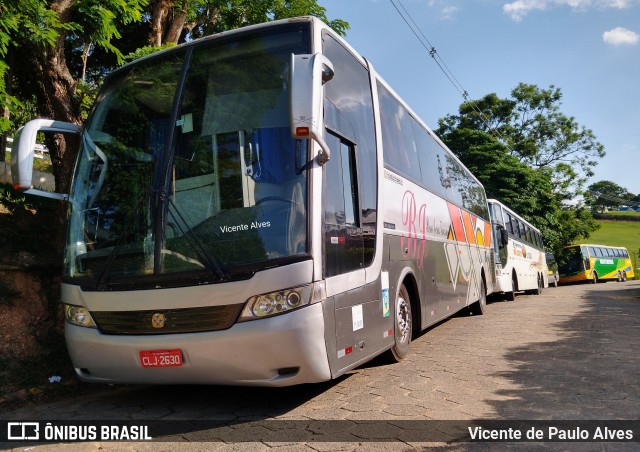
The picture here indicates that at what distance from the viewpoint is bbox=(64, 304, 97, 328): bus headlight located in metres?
4.81

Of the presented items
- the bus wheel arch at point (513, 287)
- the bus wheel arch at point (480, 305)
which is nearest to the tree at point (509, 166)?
the bus wheel arch at point (513, 287)

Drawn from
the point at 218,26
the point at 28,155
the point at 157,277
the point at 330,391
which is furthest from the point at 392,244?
the point at 218,26

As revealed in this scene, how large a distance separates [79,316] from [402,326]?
3691 millimetres

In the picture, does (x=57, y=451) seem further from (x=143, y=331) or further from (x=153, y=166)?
(x=153, y=166)

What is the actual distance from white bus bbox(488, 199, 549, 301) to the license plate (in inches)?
536

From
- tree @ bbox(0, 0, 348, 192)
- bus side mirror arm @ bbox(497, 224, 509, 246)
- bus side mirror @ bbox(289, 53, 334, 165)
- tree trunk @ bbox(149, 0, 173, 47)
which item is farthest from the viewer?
bus side mirror arm @ bbox(497, 224, 509, 246)

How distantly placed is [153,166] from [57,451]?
93.6 inches

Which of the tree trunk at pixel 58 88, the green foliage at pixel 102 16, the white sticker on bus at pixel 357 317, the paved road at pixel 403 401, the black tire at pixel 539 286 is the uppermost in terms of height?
the green foliage at pixel 102 16

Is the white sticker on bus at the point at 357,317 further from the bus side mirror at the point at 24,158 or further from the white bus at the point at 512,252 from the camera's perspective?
the white bus at the point at 512,252

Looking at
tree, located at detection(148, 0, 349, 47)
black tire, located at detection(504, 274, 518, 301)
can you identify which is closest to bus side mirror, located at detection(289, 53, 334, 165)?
tree, located at detection(148, 0, 349, 47)

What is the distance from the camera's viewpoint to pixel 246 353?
13.8ft

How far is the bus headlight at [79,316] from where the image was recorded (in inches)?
189

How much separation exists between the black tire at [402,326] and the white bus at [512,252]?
10.4 metres

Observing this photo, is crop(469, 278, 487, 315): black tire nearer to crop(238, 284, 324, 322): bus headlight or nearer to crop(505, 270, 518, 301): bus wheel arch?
crop(505, 270, 518, 301): bus wheel arch
